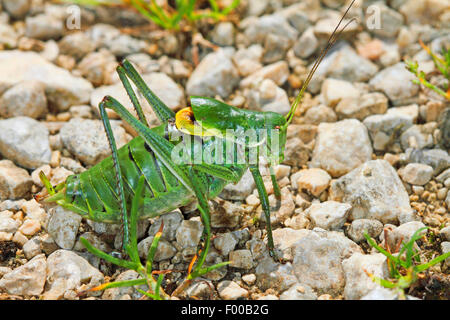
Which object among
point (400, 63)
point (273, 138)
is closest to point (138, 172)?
point (273, 138)

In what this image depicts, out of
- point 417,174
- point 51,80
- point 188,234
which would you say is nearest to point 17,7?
point 51,80

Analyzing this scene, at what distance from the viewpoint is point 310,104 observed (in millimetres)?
3250

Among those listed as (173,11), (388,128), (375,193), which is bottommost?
(375,193)

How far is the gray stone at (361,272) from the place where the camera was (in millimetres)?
2010

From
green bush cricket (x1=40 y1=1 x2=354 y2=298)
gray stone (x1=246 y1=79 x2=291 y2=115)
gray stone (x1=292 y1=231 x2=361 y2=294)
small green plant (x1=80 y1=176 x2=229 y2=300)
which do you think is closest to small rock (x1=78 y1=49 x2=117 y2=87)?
gray stone (x1=246 y1=79 x2=291 y2=115)

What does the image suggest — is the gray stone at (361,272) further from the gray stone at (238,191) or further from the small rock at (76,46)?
the small rock at (76,46)

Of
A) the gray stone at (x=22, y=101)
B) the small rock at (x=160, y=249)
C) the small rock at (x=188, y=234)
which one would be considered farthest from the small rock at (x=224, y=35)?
the small rock at (x=160, y=249)

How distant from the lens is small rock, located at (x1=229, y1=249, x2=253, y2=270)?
7.38 feet

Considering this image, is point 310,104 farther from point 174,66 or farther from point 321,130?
point 174,66

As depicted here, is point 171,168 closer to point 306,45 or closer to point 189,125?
point 189,125

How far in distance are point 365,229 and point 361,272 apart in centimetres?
32

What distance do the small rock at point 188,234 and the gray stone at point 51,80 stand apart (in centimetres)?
141

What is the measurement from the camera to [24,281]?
6.93 feet

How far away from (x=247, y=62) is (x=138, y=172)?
1.58m
